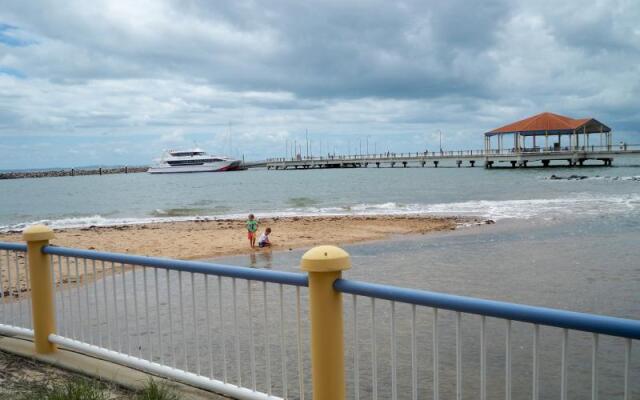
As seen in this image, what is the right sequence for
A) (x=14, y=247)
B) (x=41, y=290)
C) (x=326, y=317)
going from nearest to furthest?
(x=326, y=317)
(x=41, y=290)
(x=14, y=247)

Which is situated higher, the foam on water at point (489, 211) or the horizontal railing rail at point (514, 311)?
the horizontal railing rail at point (514, 311)

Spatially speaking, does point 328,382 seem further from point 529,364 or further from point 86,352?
point 529,364

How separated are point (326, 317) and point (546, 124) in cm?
8783

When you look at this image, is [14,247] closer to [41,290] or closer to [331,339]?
[41,290]

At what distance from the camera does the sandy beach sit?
61.1 ft

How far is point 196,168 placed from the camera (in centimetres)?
14150

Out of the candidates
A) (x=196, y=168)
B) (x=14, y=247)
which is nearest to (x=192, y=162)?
(x=196, y=168)

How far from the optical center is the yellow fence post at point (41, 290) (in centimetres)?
566

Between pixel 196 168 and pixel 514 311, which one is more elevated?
pixel 514 311

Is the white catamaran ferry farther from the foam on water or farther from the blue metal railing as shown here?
the blue metal railing

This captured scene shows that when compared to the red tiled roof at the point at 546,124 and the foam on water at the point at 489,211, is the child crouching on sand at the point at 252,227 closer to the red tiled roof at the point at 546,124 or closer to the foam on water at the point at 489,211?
the foam on water at the point at 489,211

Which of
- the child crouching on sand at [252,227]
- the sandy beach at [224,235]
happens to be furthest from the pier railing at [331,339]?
the sandy beach at [224,235]

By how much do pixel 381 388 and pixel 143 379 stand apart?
2.52m

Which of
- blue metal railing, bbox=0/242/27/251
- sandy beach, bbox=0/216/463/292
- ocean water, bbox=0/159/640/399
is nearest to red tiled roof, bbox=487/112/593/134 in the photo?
ocean water, bbox=0/159/640/399
